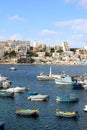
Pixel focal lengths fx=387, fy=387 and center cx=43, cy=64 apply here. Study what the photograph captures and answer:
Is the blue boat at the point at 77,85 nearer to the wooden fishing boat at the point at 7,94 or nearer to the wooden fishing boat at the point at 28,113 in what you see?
the wooden fishing boat at the point at 7,94

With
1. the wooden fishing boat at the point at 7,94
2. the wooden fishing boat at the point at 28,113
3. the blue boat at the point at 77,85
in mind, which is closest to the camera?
the wooden fishing boat at the point at 28,113

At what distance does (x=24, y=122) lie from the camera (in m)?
38.1

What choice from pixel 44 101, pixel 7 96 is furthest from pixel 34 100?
pixel 7 96

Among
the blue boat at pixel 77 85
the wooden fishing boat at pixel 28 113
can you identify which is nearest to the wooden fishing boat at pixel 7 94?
the wooden fishing boat at pixel 28 113

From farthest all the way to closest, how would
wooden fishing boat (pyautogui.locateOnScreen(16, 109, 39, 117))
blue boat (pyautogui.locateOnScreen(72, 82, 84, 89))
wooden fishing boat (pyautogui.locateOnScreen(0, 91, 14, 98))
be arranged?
blue boat (pyautogui.locateOnScreen(72, 82, 84, 89)) < wooden fishing boat (pyautogui.locateOnScreen(0, 91, 14, 98)) < wooden fishing boat (pyautogui.locateOnScreen(16, 109, 39, 117))

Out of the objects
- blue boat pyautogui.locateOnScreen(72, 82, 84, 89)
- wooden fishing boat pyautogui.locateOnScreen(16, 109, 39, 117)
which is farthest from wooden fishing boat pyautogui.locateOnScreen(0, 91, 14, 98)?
blue boat pyautogui.locateOnScreen(72, 82, 84, 89)

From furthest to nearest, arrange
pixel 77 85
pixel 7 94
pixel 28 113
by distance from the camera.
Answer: pixel 77 85
pixel 7 94
pixel 28 113

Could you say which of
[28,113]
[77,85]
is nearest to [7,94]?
[28,113]

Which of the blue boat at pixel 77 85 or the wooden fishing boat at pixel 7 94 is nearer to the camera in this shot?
the wooden fishing boat at pixel 7 94

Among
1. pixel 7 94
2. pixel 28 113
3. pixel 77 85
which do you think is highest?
pixel 77 85

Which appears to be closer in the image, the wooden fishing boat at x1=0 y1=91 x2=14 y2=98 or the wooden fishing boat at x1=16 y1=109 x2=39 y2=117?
the wooden fishing boat at x1=16 y1=109 x2=39 y2=117

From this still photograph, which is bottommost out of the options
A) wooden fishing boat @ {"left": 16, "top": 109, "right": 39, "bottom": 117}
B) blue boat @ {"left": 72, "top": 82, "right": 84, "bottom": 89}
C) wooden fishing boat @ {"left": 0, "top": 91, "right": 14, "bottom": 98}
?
wooden fishing boat @ {"left": 16, "top": 109, "right": 39, "bottom": 117}

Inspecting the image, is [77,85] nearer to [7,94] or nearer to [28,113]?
[7,94]

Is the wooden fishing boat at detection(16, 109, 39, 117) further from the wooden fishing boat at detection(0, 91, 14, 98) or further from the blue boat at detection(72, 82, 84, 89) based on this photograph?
the blue boat at detection(72, 82, 84, 89)
